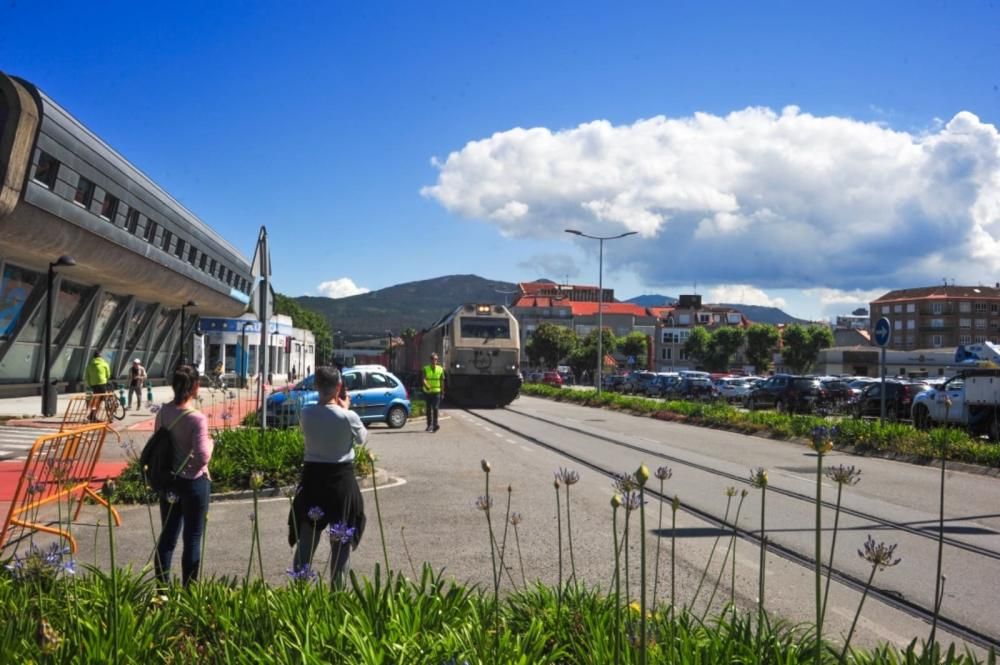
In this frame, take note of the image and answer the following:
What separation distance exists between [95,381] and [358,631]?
21.4 m

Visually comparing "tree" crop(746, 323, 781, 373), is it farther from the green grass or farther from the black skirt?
the green grass

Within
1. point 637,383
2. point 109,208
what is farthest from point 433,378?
point 637,383

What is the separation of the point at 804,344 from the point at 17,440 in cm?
10495

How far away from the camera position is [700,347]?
118 metres

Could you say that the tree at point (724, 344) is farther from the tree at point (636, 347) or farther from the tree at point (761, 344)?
the tree at point (636, 347)

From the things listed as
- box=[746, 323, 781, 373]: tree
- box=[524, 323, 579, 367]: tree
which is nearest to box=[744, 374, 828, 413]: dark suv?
box=[524, 323, 579, 367]: tree

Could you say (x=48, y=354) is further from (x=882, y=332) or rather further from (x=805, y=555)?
(x=805, y=555)

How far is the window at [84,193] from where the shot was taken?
3108 centimetres

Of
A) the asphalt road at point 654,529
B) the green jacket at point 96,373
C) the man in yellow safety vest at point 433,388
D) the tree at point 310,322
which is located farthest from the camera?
the tree at point 310,322

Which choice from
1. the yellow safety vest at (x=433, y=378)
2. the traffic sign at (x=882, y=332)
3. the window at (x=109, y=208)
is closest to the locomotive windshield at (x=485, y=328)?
the yellow safety vest at (x=433, y=378)

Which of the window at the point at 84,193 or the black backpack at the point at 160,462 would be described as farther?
the window at the point at 84,193

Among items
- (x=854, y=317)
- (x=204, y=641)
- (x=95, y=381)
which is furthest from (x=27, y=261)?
(x=854, y=317)

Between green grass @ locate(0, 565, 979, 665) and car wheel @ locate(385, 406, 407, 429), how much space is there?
18.1 metres

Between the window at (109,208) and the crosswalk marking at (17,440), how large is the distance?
51.9ft
